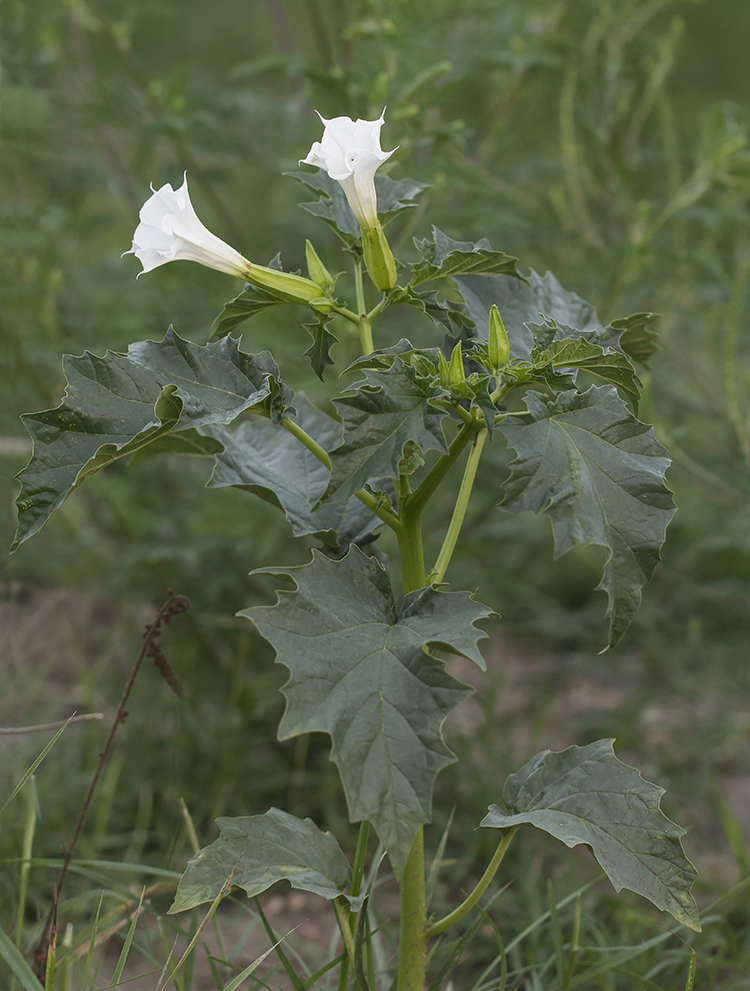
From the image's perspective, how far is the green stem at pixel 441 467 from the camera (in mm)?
684

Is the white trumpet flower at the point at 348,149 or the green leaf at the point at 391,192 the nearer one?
the white trumpet flower at the point at 348,149

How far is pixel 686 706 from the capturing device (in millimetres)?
1942

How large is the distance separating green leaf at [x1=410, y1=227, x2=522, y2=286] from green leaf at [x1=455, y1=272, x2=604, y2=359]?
0.04 m

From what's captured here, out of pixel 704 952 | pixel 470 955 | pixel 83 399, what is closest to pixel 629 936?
pixel 704 952

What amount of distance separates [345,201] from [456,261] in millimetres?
138

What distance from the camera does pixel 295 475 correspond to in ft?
2.80

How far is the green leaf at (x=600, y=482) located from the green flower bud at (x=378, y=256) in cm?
16

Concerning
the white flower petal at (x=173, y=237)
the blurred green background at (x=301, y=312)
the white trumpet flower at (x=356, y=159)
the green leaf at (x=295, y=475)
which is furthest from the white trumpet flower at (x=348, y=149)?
the blurred green background at (x=301, y=312)

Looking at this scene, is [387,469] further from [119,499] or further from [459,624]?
[119,499]

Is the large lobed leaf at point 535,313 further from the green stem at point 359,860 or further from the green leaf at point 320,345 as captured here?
the green stem at point 359,860

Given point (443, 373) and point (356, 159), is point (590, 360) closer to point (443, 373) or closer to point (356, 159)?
point (443, 373)

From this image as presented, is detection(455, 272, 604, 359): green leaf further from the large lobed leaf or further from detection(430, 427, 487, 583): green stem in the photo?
detection(430, 427, 487, 583): green stem

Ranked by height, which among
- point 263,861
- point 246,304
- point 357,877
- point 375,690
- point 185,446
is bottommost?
point 357,877

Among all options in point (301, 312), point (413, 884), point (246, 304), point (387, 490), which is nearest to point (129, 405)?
point (246, 304)
